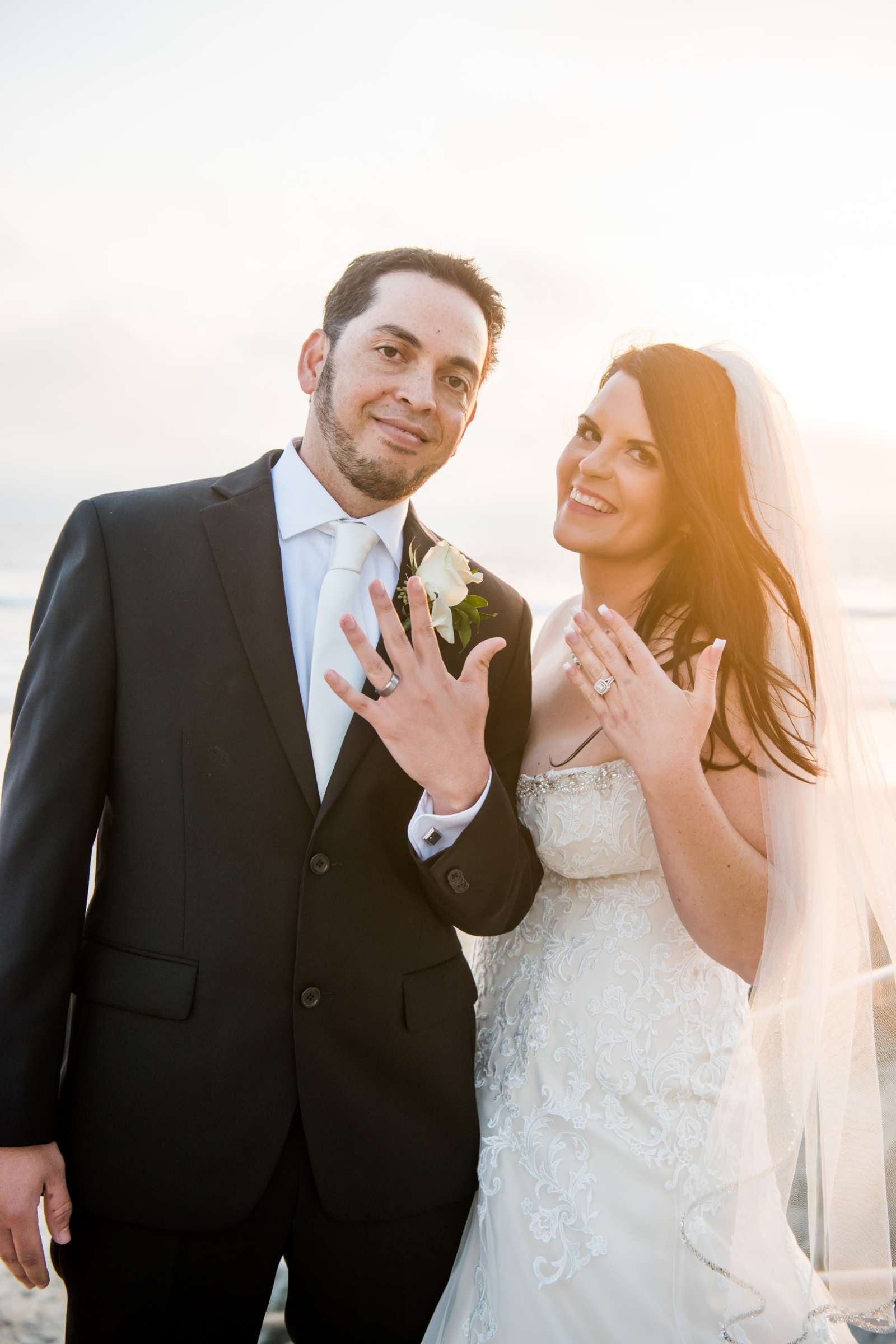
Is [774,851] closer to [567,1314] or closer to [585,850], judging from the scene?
[585,850]

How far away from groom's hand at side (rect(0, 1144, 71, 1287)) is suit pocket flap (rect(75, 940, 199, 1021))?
293mm

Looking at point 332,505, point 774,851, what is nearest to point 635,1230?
point 774,851

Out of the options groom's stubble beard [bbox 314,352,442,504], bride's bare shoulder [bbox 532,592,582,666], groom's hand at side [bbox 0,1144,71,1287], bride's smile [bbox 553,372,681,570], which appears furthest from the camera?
bride's bare shoulder [bbox 532,592,582,666]

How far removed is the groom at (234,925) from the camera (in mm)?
1938

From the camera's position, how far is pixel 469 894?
2.11 meters

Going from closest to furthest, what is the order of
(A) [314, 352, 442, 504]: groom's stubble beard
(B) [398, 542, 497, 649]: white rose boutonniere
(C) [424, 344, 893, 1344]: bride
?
(C) [424, 344, 893, 1344]: bride
(B) [398, 542, 497, 649]: white rose boutonniere
(A) [314, 352, 442, 504]: groom's stubble beard

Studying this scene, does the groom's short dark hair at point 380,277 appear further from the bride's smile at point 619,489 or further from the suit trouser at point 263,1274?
the suit trouser at point 263,1274

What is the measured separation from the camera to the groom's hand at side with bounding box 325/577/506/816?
1962 millimetres

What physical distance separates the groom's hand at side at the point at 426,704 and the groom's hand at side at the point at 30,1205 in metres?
1.01

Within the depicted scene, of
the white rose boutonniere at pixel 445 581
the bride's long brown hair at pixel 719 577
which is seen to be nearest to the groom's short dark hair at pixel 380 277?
the bride's long brown hair at pixel 719 577

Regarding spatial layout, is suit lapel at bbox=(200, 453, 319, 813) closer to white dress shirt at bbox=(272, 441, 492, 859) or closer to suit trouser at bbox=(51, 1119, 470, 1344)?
white dress shirt at bbox=(272, 441, 492, 859)

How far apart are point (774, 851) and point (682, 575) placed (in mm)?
810

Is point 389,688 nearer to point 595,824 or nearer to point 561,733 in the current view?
point 595,824

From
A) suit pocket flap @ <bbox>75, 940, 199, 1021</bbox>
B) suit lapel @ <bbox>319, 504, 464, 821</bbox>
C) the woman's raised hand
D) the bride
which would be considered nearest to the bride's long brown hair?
the bride
